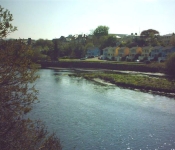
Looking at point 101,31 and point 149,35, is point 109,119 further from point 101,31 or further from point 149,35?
point 101,31

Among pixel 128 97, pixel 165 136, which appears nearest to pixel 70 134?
pixel 165 136

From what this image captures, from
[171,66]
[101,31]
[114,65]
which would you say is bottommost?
[114,65]

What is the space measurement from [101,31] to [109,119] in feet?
428

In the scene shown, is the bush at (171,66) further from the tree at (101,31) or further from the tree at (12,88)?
the tree at (101,31)

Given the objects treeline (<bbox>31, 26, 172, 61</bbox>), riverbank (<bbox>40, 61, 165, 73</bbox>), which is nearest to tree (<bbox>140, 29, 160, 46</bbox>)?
treeline (<bbox>31, 26, 172, 61</bbox>)

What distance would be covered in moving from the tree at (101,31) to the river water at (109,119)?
11503cm

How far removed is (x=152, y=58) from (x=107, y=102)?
170 feet

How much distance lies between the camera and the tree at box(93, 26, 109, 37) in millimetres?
150625

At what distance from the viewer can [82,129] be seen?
2161cm

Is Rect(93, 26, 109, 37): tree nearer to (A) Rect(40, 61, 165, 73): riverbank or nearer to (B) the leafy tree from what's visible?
(B) the leafy tree

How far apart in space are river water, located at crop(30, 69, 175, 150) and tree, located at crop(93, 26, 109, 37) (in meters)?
115

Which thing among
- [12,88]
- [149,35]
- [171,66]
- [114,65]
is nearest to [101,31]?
[149,35]

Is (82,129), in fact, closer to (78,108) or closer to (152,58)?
(78,108)

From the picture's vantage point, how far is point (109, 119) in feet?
82.6
